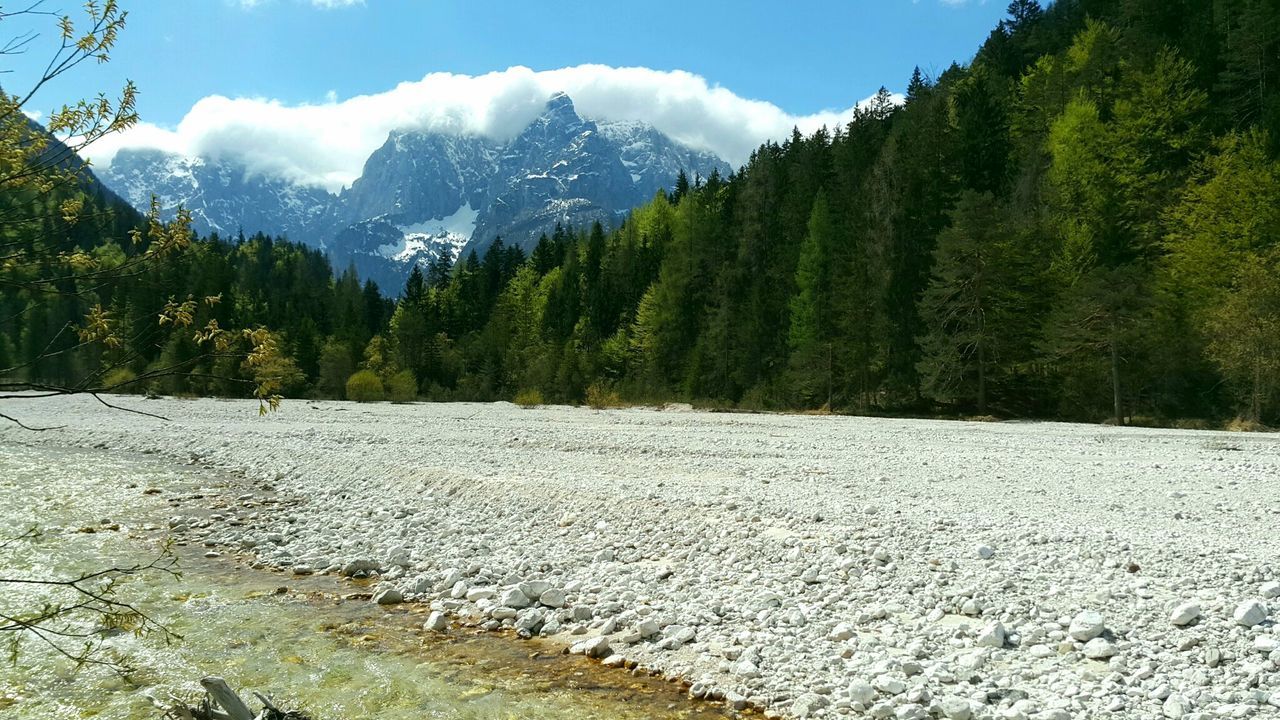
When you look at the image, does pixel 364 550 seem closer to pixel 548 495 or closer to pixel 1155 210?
pixel 548 495

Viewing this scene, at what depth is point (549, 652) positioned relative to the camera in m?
7.00

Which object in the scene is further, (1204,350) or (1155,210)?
(1155,210)

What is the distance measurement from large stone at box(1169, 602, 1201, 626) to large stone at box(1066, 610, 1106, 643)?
21.4 inches

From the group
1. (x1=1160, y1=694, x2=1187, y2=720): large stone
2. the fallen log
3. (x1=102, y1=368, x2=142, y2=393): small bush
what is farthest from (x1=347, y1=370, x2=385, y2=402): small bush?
(x1=1160, y1=694, x2=1187, y2=720): large stone

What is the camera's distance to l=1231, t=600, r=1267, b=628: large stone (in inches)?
226

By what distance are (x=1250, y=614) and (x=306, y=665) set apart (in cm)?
812

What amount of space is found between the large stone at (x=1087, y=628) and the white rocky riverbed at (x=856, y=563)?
2cm

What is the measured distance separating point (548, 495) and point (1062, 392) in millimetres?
30216

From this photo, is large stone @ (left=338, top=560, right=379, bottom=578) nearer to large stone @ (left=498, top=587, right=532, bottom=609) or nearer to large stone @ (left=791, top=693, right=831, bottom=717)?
large stone @ (left=498, top=587, right=532, bottom=609)

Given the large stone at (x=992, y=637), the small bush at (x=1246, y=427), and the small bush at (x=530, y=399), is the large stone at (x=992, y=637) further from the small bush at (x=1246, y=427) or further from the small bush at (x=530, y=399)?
the small bush at (x=530, y=399)

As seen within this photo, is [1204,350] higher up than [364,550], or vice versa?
[1204,350]

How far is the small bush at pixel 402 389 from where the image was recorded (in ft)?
212

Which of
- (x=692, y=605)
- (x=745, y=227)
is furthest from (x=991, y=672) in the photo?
(x=745, y=227)

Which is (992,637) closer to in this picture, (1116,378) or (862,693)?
(862,693)
